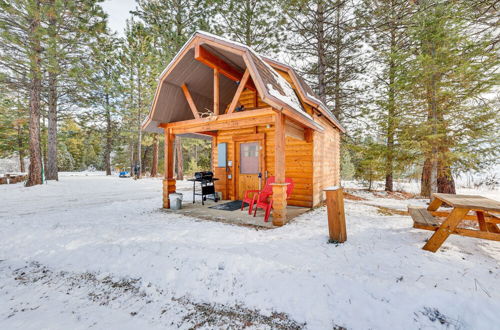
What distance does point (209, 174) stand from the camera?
704 centimetres

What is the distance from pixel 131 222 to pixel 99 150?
33.1 meters

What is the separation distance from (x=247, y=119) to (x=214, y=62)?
179 centimetres

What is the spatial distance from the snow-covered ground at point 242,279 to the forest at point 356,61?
16.5 ft

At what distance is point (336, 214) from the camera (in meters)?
3.41

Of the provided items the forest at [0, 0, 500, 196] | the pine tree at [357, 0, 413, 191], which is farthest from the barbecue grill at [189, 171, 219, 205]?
the pine tree at [357, 0, 413, 191]

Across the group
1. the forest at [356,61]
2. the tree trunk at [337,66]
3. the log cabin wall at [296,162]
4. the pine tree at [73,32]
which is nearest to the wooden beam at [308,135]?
the log cabin wall at [296,162]

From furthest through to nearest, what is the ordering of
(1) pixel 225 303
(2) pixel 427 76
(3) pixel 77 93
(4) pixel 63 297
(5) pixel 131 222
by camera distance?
(3) pixel 77 93 → (2) pixel 427 76 → (5) pixel 131 222 → (4) pixel 63 297 → (1) pixel 225 303

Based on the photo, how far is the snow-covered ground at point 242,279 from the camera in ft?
6.14

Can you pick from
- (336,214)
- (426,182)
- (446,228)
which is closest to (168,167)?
(336,214)

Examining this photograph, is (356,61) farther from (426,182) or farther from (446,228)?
(446,228)

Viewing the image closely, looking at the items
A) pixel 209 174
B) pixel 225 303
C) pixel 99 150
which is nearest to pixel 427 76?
pixel 209 174

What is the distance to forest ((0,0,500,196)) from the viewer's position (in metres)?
6.07

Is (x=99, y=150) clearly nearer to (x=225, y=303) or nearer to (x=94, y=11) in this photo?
(x=94, y=11)

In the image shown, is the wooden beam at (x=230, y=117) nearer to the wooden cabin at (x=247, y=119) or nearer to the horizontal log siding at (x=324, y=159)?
the wooden cabin at (x=247, y=119)
